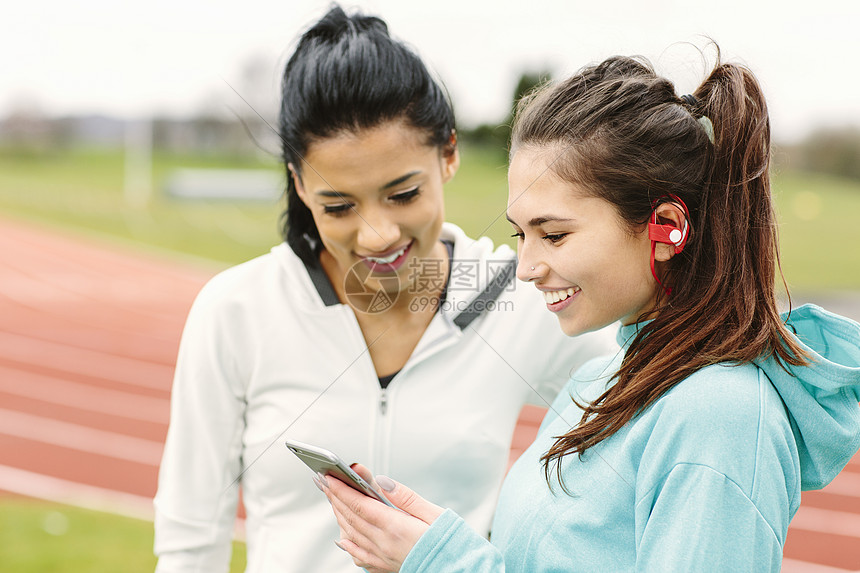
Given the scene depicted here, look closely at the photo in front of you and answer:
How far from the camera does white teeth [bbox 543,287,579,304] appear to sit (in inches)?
53.2

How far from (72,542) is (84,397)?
324 centimetres

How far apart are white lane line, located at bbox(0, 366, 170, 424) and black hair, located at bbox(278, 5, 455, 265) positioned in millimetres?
5593

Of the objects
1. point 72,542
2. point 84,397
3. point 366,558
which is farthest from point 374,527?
point 84,397

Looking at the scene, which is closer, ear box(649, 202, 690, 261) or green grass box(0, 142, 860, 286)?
ear box(649, 202, 690, 261)

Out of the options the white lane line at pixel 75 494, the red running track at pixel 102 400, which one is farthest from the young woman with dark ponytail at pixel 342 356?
the red running track at pixel 102 400

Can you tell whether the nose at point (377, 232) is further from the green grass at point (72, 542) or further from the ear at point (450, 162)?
the green grass at point (72, 542)

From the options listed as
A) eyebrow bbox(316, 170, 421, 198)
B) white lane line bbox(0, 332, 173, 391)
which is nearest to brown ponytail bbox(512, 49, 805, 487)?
eyebrow bbox(316, 170, 421, 198)

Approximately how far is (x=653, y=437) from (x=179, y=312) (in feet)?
36.6

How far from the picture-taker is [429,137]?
1.81 metres

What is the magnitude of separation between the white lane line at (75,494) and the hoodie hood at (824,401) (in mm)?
4214

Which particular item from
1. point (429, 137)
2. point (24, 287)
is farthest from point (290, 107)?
point (24, 287)

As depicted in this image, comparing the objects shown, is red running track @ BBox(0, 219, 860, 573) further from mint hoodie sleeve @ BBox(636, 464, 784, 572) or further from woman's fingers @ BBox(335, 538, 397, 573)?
mint hoodie sleeve @ BBox(636, 464, 784, 572)

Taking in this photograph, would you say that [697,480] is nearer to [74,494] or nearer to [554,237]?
[554,237]

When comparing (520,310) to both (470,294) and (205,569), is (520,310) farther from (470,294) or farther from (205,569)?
(205,569)
